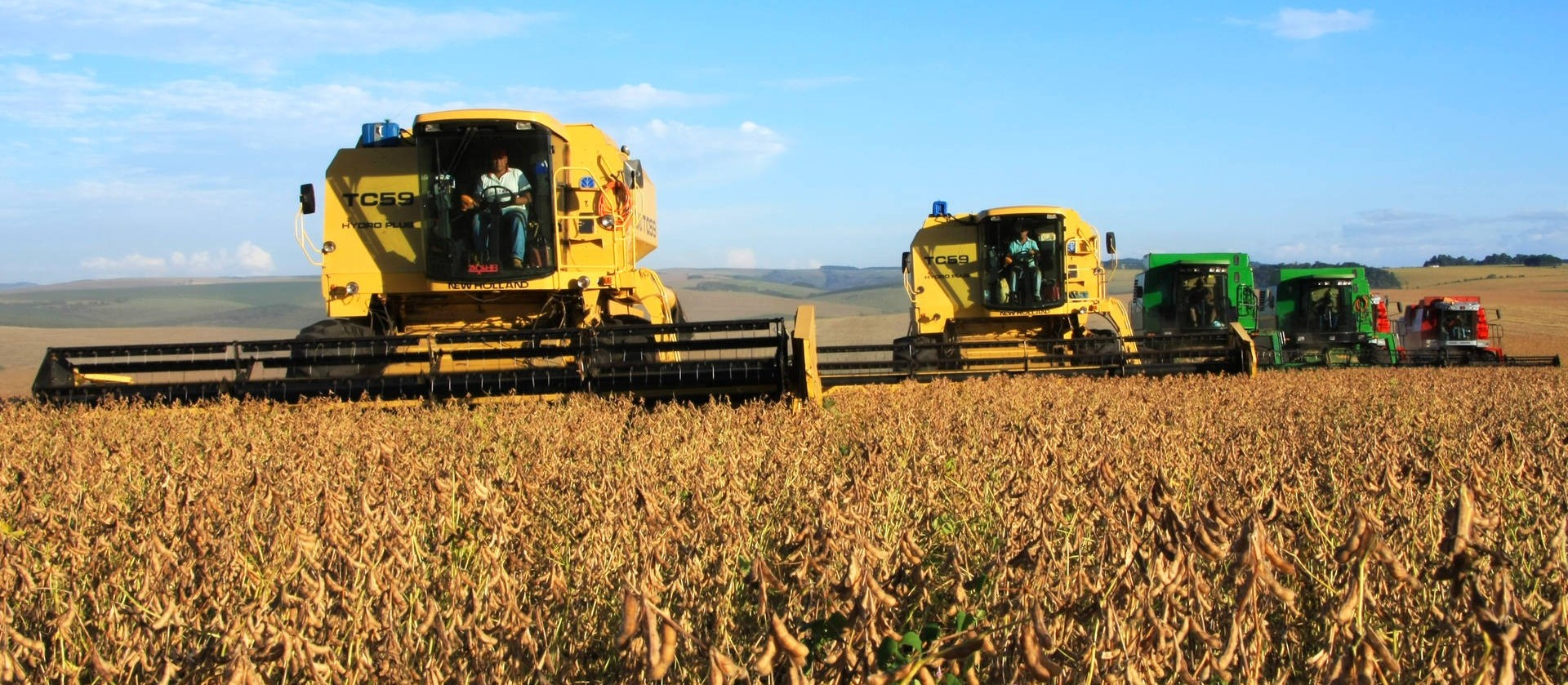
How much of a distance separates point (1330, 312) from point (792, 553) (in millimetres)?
21937

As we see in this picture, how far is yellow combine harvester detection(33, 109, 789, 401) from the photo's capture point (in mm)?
8086

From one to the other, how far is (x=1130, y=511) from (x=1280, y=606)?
0.49 meters

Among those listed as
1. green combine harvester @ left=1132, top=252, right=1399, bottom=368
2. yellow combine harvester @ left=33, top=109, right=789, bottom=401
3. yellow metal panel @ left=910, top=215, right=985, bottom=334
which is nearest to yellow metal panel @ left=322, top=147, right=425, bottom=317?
yellow combine harvester @ left=33, top=109, right=789, bottom=401

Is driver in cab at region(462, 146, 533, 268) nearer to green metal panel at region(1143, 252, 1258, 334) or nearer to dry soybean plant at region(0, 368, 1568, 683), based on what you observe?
dry soybean plant at region(0, 368, 1568, 683)

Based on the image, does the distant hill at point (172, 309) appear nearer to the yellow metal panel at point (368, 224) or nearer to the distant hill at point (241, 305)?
the distant hill at point (241, 305)

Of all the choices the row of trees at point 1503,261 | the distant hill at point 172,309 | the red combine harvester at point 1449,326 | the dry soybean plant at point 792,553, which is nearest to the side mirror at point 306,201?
the dry soybean plant at point 792,553

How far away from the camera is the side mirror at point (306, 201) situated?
30.1ft

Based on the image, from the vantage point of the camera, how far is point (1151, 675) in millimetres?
1768

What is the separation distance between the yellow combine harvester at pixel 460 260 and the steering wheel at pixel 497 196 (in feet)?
0.05

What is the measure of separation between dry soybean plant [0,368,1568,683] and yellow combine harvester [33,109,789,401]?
2294 millimetres

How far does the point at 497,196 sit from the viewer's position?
9.45 metres

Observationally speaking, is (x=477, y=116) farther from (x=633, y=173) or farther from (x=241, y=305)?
(x=241, y=305)

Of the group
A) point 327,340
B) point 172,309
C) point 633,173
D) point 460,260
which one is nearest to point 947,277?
point 633,173

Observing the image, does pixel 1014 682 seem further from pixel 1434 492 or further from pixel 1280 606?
pixel 1434 492
